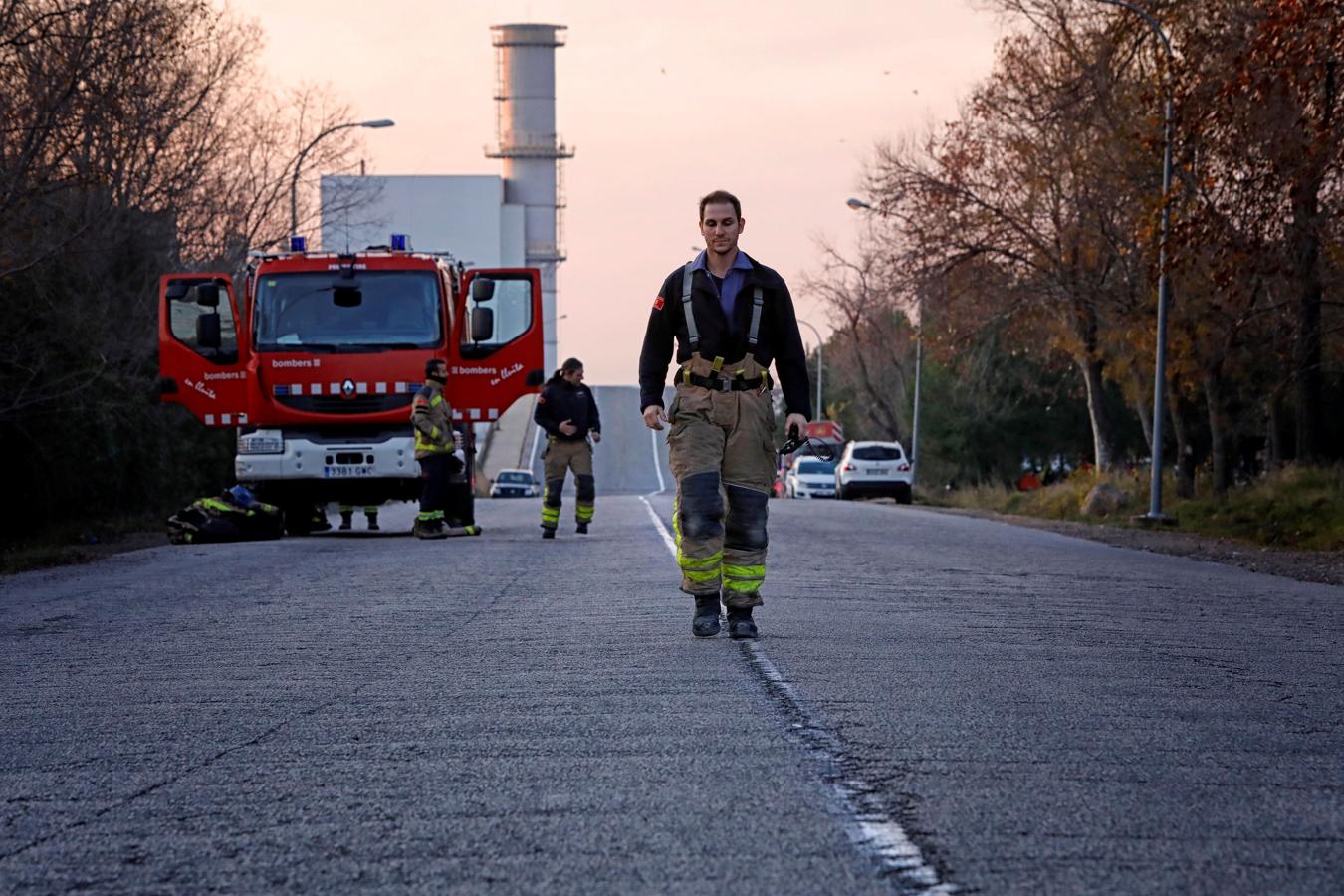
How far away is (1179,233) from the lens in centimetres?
2173

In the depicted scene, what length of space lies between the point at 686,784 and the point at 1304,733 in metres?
2.45

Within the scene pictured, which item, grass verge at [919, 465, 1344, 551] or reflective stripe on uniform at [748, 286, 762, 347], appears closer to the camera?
reflective stripe on uniform at [748, 286, 762, 347]

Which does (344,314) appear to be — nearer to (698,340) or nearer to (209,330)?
(209,330)

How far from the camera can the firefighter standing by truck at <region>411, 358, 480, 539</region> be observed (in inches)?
786

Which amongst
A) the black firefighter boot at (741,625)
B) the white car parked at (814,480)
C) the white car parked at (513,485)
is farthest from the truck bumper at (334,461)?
the white car parked at (513,485)

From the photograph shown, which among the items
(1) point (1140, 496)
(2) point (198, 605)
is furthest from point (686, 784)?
(1) point (1140, 496)

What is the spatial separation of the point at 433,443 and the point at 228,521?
3.33m

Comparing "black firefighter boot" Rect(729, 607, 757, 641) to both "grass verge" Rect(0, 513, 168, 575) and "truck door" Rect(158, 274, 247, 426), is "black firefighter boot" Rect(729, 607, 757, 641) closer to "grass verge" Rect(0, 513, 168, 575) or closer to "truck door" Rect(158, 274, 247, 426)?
"grass verge" Rect(0, 513, 168, 575)

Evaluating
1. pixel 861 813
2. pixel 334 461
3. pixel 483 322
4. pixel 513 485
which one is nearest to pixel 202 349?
pixel 334 461

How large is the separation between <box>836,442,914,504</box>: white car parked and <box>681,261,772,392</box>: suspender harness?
133 feet

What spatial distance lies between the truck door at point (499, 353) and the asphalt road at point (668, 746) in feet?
30.1

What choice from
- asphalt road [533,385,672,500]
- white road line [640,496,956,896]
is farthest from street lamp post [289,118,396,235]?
asphalt road [533,385,672,500]

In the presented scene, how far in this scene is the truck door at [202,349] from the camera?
21.2m

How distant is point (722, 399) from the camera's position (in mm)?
9172
